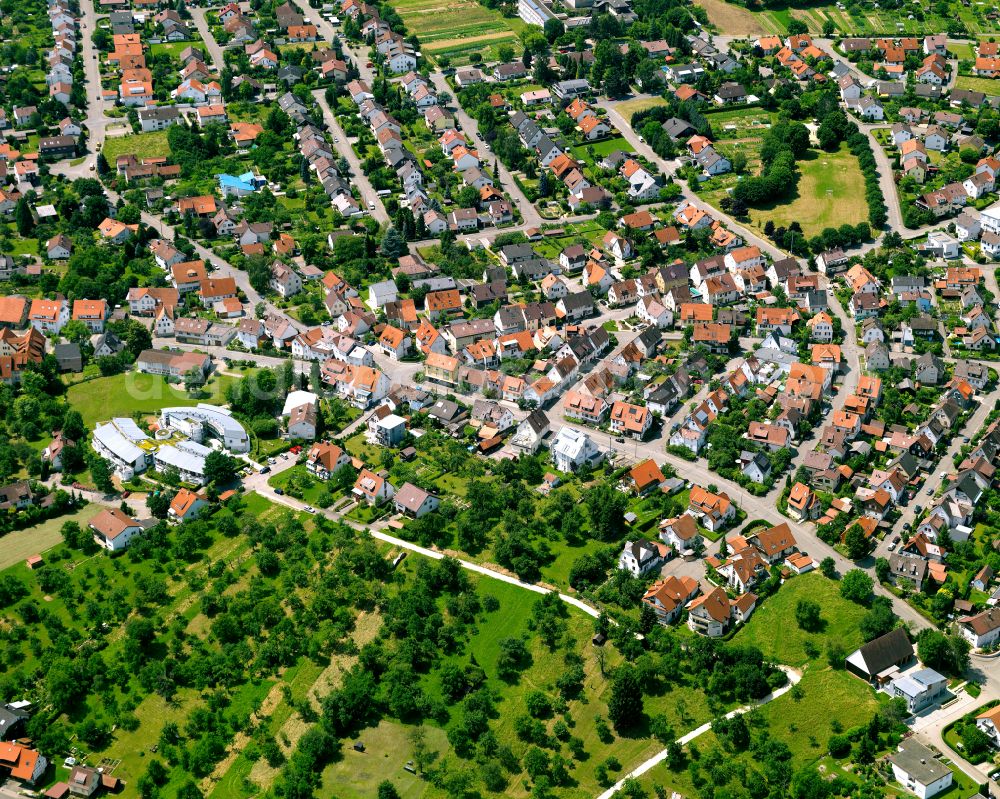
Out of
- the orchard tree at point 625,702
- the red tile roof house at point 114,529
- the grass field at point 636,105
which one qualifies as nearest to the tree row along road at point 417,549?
the orchard tree at point 625,702

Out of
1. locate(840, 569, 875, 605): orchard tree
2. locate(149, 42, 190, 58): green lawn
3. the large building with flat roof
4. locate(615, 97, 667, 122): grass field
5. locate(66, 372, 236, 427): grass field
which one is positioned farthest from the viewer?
locate(149, 42, 190, 58): green lawn

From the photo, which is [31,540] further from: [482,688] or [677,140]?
[677,140]

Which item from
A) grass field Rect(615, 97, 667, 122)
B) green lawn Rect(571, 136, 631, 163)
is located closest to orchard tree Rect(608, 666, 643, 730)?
green lawn Rect(571, 136, 631, 163)

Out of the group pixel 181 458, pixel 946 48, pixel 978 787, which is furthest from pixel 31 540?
pixel 946 48

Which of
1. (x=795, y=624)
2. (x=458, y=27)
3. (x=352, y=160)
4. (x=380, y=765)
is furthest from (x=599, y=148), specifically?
(x=380, y=765)

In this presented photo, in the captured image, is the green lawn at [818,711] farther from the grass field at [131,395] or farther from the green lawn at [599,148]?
the green lawn at [599,148]

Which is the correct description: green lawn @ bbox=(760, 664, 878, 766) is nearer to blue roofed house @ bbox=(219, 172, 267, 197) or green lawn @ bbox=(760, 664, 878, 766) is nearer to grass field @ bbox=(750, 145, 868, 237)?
grass field @ bbox=(750, 145, 868, 237)
